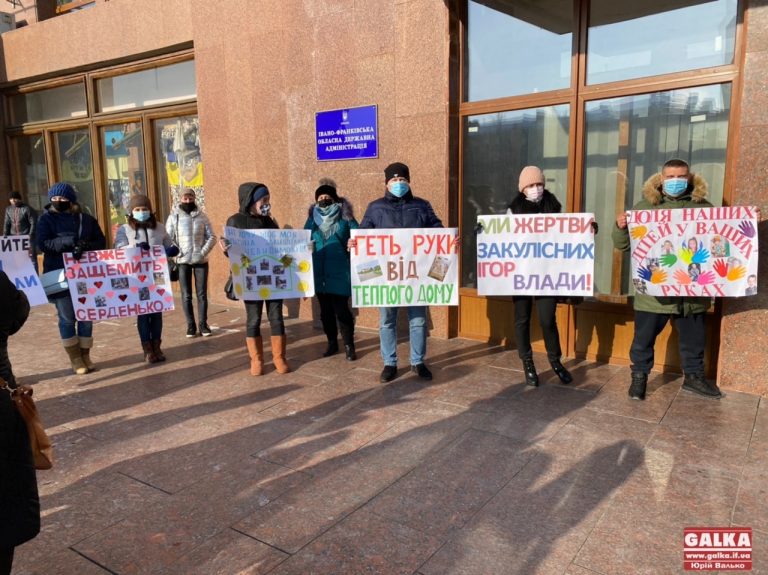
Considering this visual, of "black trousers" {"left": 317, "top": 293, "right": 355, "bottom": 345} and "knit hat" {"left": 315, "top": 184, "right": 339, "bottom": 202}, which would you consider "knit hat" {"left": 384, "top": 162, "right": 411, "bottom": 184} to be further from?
"black trousers" {"left": 317, "top": 293, "right": 355, "bottom": 345}

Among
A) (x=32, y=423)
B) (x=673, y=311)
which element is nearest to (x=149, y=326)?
(x=32, y=423)

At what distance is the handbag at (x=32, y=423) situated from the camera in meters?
2.34

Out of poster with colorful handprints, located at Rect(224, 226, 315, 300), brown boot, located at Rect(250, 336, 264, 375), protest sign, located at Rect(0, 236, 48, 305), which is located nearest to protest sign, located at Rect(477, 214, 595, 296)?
poster with colorful handprints, located at Rect(224, 226, 315, 300)

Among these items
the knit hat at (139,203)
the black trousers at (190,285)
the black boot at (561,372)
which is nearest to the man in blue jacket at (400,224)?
the black boot at (561,372)

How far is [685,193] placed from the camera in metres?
4.63

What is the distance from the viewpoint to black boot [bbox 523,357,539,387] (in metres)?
5.12

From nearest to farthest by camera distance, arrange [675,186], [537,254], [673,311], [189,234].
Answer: [675,186], [673,311], [537,254], [189,234]

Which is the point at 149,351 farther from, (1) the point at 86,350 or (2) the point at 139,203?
(2) the point at 139,203

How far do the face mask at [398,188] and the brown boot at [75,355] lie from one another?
11.2 ft

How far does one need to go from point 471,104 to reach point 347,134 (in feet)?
5.07

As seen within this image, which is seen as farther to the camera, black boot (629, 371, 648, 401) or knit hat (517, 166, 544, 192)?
knit hat (517, 166, 544, 192)

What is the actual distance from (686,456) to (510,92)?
399cm

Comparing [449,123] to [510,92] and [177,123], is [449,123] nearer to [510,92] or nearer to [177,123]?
[510,92]

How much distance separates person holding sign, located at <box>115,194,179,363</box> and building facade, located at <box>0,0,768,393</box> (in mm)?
Answer: 2004
